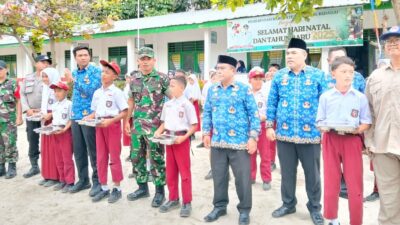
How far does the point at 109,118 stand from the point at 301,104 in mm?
2256

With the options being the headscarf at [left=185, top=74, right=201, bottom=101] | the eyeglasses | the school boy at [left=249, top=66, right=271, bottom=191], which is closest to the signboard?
the headscarf at [left=185, top=74, right=201, bottom=101]

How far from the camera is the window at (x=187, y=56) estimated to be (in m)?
16.5

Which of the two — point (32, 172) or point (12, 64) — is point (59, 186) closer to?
point (32, 172)

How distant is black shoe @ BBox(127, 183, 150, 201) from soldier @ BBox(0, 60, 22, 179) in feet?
8.04

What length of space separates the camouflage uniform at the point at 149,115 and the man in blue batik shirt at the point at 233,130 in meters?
0.77

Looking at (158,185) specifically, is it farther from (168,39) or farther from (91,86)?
(168,39)

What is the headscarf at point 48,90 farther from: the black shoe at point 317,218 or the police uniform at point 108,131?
the black shoe at point 317,218

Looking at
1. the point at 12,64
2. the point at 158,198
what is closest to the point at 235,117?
the point at 158,198

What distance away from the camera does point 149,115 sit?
15.3 feet

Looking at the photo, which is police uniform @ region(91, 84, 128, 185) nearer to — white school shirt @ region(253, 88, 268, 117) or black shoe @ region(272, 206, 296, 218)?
white school shirt @ region(253, 88, 268, 117)

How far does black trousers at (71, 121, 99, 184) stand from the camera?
5117mm

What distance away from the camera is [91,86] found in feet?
16.9

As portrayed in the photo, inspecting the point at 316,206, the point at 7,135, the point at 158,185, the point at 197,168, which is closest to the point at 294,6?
the point at 316,206

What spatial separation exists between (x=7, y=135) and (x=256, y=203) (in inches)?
155
